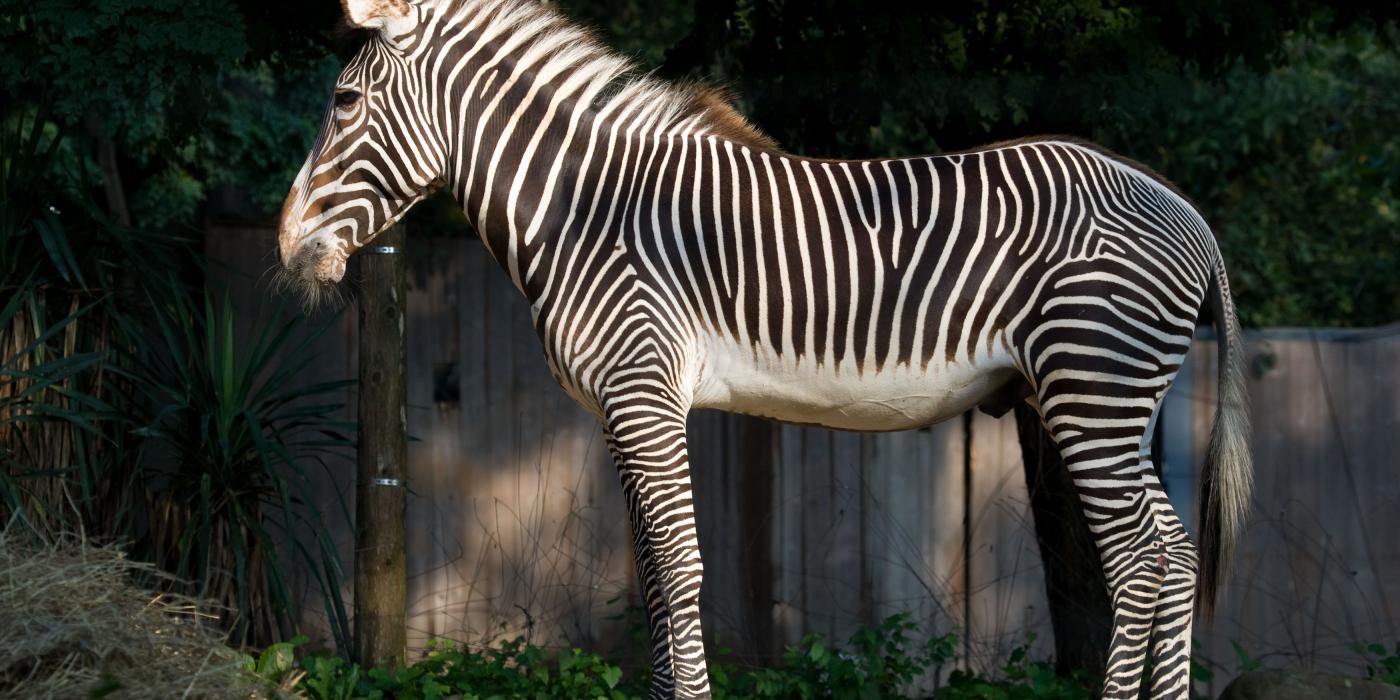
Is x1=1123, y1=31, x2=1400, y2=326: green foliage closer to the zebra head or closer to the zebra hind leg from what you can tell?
the zebra hind leg

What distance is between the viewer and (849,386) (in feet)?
14.7

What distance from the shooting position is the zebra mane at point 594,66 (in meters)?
4.66

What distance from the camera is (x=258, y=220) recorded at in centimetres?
741

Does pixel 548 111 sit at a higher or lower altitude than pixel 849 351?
higher

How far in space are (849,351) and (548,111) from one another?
4.39 feet

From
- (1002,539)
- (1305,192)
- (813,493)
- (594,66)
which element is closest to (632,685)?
(813,493)

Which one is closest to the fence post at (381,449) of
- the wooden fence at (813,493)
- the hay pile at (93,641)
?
the hay pile at (93,641)

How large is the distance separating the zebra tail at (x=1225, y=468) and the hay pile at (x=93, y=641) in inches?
124

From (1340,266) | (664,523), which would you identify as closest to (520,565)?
(664,523)

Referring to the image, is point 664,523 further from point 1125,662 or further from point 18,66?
point 18,66

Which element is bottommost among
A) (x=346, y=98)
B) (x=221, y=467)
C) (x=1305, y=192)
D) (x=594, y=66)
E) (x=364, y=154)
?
(x=221, y=467)

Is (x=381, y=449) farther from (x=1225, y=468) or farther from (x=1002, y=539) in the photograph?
(x=1002, y=539)

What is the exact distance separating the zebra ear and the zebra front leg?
1500mm

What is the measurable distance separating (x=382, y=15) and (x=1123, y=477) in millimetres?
2885
